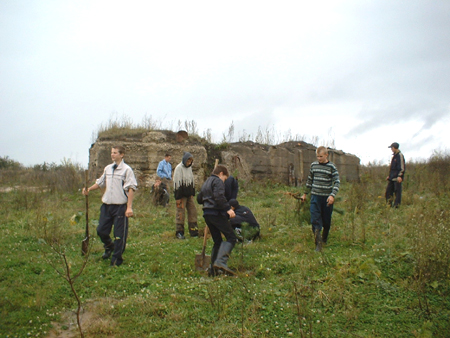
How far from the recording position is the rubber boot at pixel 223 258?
5.34m

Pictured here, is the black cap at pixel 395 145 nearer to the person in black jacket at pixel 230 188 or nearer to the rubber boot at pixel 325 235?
the rubber boot at pixel 325 235

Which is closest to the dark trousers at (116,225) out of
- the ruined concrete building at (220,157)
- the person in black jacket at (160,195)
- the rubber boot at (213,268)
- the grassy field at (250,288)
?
the grassy field at (250,288)

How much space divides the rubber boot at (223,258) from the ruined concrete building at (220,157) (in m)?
7.11

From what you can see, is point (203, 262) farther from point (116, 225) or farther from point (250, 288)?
point (116, 225)

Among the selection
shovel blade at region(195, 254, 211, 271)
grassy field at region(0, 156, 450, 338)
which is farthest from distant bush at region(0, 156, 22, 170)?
shovel blade at region(195, 254, 211, 271)

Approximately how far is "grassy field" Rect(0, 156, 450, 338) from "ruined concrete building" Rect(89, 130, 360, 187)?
6.15 m

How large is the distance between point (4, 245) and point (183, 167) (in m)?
3.70

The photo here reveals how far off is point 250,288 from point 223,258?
0.79 meters

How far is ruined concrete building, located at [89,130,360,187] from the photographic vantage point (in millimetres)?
13625

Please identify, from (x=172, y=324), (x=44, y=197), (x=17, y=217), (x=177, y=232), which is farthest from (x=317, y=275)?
(x=44, y=197)

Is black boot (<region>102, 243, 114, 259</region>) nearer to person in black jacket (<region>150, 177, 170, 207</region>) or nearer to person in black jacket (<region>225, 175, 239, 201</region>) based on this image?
person in black jacket (<region>225, 175, 239, 201</region>)

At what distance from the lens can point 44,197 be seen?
12508 millimetres

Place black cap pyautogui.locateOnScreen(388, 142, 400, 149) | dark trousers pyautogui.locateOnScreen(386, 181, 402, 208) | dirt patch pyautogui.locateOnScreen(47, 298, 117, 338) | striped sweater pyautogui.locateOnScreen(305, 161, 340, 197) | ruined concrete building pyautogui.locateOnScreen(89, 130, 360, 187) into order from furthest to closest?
ruined concrete building pyautogui.locateOnScreen(89, 130, 360, 187) → black cap pyautogui.locateOnScreen(388, 142, 400, 149) → dark trousers pyautogui.locateOnScreen(386, 181, 402, 208) → striped sweater pyautogui.locateOnScreen(305, 161, 340, 197) → dirt patch pyautogui.locateOnScreen(47, 298, 117, 338)

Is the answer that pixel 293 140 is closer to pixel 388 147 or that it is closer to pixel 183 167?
pixel 388 147
